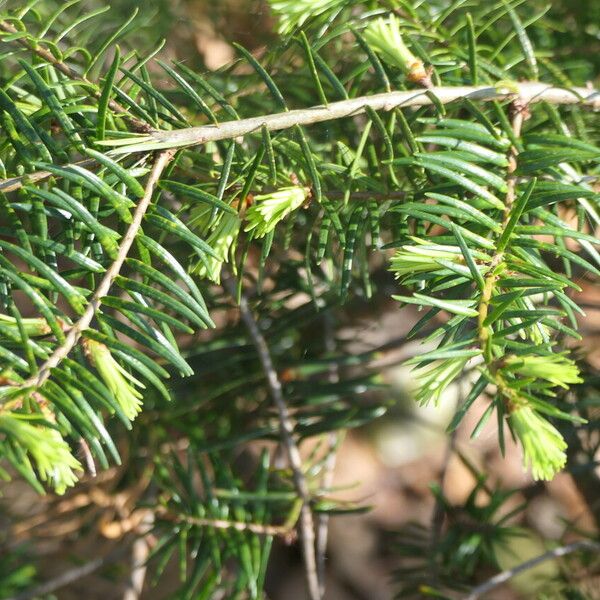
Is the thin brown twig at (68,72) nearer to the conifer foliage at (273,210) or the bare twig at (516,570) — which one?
the conifer foliage at (273,210)

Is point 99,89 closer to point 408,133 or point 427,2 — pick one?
point 408,133

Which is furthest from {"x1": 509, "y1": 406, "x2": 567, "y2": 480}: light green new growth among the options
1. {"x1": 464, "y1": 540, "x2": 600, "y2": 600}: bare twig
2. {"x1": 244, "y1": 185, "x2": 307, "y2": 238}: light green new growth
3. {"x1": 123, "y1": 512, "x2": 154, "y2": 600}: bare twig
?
{"x1": 123, "y1": 512, "x2": 154, "y2": 600}: bare twig

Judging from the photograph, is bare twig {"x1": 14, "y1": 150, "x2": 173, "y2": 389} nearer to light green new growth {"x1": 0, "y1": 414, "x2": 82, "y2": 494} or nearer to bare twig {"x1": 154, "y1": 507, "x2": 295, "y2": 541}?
light green new growth {"x1": 0, "y1": 414, "x2": 82, "y2": 494}

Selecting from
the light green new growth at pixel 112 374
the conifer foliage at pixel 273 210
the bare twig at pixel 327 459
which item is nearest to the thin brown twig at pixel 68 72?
the conifer foliage at pixel 273 210

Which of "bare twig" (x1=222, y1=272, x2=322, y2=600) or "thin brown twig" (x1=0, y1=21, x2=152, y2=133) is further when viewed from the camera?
"bare twig" (x1=222, y1=272, x2=322, y2=600)

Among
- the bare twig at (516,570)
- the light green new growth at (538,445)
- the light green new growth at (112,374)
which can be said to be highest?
the light green new growth at (112,374)
